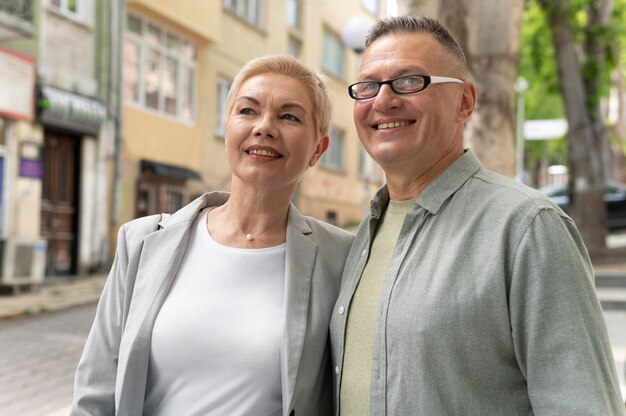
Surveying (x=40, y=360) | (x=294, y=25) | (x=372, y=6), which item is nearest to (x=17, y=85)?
(x=40, y=360)

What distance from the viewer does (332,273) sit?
2652mm

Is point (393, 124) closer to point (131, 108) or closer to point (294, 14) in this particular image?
point (131, 108)

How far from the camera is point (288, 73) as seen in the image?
2.66 metres

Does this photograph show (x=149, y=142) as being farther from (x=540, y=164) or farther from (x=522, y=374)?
(x=540, y=164)

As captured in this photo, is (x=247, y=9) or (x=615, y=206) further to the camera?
(x=615, y=206)

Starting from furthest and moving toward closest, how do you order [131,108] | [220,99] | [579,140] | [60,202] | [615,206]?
[615,206] → [220,99] → [131,108] → [579,140] → [60,202]

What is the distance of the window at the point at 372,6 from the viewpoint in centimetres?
3281

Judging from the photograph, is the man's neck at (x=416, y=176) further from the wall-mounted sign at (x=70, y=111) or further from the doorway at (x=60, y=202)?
the doorway at (x=60, y=202)

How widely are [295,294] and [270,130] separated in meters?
0.57

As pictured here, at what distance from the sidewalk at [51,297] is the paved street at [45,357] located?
0.74 ft

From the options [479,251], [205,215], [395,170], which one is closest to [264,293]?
[205,215]

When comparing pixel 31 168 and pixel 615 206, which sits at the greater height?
pixel 31 168

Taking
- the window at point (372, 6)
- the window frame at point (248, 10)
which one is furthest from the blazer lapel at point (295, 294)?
the window at point (372, 6)

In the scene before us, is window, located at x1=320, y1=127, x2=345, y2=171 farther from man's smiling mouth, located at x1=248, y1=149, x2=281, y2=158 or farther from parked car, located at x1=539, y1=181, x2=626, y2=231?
man's smiling mouth, located at x1=248, y1=149, x2=281, y2=158
